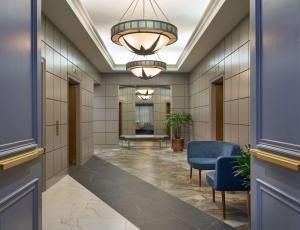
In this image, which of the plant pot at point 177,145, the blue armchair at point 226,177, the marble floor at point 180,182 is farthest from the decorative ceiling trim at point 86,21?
the plant pot at point 177,145

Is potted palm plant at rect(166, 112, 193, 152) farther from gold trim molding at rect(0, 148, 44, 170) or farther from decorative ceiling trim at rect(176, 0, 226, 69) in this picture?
gold trim molding at rect(0, 148, 44, 170)

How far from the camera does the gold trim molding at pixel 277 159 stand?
1.78 meters

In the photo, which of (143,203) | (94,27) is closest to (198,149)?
(143,203)

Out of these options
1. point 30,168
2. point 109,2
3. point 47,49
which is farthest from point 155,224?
point 109,2

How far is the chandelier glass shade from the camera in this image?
15.8ft

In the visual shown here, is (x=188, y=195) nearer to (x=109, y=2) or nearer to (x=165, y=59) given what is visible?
(x=109, y=2)

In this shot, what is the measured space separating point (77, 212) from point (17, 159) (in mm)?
2658

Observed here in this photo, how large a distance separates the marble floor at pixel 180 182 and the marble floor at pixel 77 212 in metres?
1.27

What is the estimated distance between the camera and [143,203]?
4.96 meters

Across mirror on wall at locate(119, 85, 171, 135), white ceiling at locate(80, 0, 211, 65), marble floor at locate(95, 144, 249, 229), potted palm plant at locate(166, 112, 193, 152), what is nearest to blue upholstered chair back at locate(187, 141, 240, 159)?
marble floor at locate(95, 144, 249, 229)

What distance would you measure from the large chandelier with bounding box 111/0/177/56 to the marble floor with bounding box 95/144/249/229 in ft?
8.31

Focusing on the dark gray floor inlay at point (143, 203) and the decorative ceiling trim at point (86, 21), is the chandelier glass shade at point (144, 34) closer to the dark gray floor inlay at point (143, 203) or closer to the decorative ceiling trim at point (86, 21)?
the decorative ceiling trim at point (86, 21)

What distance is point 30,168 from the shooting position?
2.36m

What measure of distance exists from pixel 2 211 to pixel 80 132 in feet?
23.5
